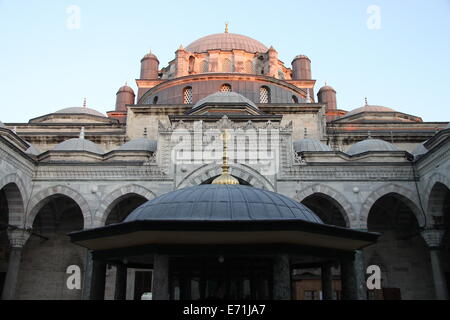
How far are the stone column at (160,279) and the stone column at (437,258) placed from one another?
424 inches

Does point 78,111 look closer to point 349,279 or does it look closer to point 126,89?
point 126,89

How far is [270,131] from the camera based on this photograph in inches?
572

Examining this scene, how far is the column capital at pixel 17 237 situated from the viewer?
44.2 feet

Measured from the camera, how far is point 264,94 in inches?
865

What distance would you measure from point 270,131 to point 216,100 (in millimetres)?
4071

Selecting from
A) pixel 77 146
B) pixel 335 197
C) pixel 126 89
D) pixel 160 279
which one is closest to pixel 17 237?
pixel 77 146

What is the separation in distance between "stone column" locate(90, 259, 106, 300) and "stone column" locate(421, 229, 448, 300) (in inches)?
431

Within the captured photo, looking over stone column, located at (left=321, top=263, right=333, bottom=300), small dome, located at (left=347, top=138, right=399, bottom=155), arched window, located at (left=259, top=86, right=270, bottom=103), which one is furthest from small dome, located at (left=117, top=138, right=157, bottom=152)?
stone column, located at (left=321, top=263, right=333, bottom=300)

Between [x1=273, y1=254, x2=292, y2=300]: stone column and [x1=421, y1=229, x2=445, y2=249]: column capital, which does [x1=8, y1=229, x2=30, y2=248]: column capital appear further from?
[x1=421, y1=229, x2=445, y2=249]: column capital

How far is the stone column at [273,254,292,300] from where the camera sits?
5152 mm

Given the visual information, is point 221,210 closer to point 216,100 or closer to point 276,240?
point 276,240

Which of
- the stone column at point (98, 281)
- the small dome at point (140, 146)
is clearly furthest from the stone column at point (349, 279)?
the small dome at point (140, 146)

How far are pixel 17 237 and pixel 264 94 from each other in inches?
539
